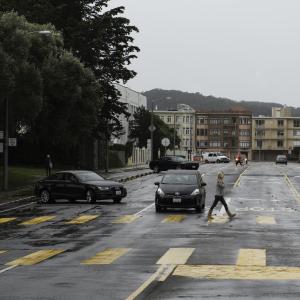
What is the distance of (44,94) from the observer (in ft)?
146

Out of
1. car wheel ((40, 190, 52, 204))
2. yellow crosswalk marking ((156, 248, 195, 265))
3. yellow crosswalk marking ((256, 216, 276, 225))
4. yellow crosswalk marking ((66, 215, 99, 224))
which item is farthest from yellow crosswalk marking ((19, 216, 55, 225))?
yellow crosswalk marking ((156, 248, 195, 265))

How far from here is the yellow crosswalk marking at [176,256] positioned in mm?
14977

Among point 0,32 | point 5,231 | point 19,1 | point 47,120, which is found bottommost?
point 5,231

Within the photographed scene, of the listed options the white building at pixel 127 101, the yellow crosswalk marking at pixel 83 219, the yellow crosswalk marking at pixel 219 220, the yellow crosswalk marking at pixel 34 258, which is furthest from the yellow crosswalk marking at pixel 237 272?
the white building at pixel 127 101

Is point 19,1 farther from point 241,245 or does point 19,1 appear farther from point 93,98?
point 241,245

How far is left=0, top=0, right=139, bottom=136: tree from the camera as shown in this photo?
202ft

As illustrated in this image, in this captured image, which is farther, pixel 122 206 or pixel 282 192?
pixel 282 192

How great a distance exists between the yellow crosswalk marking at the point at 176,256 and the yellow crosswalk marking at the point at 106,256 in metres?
1.04

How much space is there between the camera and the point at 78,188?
33.6 meters

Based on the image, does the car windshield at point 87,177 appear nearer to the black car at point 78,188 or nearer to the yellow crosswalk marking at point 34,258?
the black car at point 78,188

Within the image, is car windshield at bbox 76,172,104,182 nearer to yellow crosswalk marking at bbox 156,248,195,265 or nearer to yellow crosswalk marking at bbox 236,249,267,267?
yellow crosswalk marking at bbox 156,248,195,265

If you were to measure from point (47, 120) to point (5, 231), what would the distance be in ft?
77.8

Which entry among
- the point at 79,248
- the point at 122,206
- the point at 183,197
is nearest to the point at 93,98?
the point at 122,206

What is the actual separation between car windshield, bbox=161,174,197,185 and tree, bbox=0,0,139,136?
107 feet
